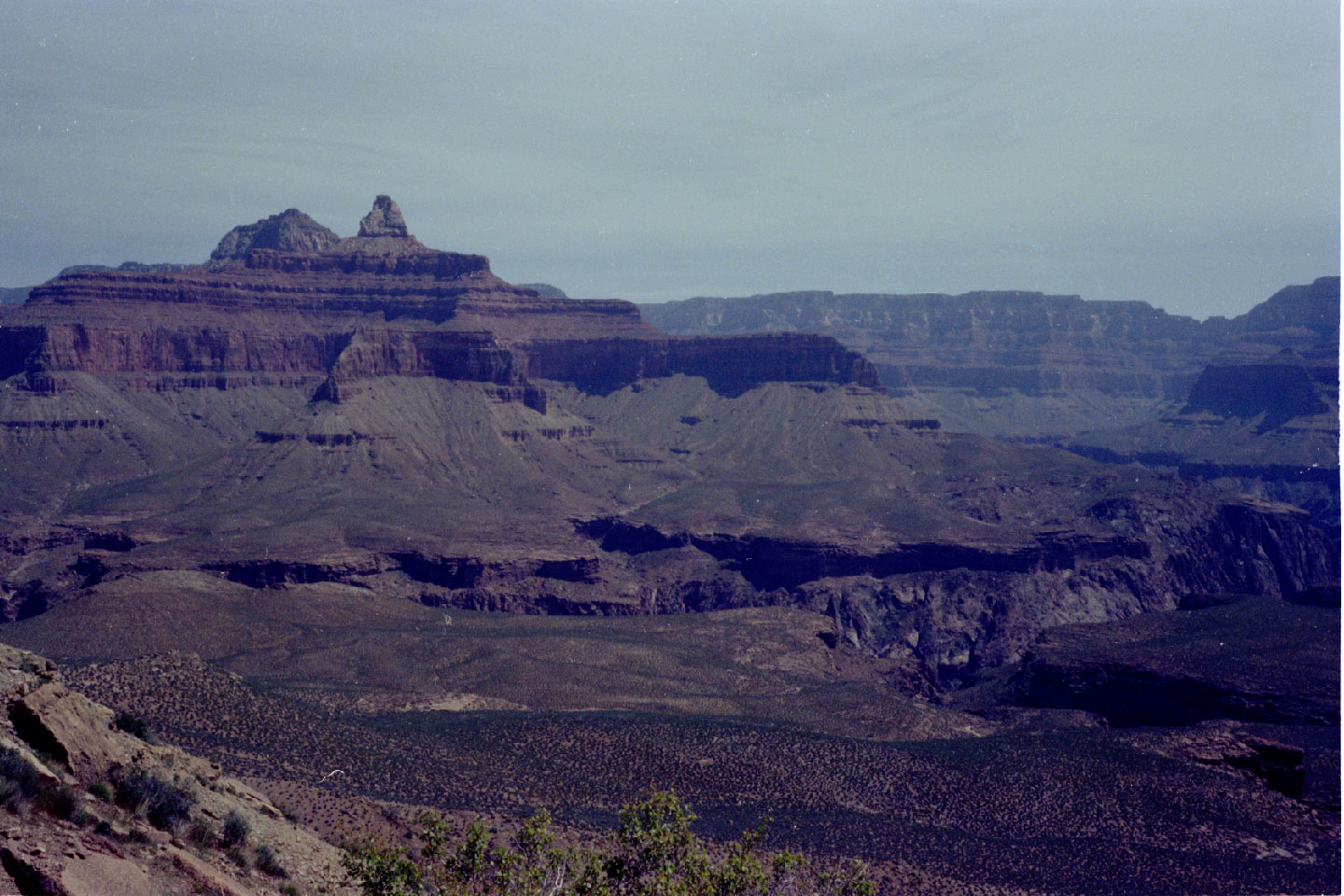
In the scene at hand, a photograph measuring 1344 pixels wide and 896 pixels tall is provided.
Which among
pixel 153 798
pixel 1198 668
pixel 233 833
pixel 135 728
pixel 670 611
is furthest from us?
pixel 670 611

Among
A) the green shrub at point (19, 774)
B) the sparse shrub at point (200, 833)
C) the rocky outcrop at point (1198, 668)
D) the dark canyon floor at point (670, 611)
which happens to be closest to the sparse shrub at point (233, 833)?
the sparse shrub at point (200, 833)

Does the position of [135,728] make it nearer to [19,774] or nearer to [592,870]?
[19,774]

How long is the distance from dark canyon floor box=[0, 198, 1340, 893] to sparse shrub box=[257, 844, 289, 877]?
7627 millimetres

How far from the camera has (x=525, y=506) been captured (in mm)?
150000

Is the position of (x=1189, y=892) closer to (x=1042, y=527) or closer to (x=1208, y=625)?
(x=1208, y=625)

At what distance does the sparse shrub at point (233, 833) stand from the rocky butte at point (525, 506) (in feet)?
188

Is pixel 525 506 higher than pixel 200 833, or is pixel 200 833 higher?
pixel 200 833

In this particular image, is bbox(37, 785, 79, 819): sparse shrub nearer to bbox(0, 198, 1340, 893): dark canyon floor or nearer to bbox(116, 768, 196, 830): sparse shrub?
bbox(116, 768, 196, 830): sparse shrub

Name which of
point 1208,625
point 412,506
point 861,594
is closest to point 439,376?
point 412,506

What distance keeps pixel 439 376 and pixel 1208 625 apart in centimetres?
12657

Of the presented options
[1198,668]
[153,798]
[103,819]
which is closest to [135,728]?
[153,798]

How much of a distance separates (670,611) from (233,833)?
320ft

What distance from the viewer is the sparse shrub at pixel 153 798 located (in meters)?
25.7

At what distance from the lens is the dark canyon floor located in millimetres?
44344
